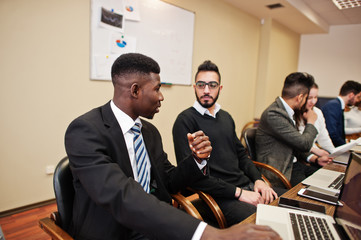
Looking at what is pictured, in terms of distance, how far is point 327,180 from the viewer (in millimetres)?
1459

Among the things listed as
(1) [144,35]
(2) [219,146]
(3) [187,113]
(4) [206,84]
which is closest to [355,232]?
(2) [219,146]

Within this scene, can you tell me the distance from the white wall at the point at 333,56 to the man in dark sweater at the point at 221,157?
200 inches

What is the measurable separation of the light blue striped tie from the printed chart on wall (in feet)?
5.18

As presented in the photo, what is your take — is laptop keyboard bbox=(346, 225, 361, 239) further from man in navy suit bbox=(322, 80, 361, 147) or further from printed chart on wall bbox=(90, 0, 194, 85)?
man in navy suit bbox=(322, 80, 361, 147)

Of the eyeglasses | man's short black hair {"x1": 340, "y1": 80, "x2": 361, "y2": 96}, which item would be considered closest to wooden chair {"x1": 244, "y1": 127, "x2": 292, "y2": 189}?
the eyeglasses

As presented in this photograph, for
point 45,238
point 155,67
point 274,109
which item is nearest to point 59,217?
point 155,67

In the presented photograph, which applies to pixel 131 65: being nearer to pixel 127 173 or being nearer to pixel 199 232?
pixel 127 173

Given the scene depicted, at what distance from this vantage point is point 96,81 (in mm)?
2594

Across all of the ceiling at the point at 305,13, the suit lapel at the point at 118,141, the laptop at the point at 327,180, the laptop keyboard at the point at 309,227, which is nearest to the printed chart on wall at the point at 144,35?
the ceiling at the point at 305,13

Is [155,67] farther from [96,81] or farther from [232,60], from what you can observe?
[232,60]

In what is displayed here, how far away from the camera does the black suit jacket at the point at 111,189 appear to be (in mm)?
810

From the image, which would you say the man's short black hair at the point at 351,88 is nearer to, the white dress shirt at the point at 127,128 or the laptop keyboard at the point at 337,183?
the laptop keyboard at the point at 337,183

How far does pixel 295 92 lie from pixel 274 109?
0.27 meters

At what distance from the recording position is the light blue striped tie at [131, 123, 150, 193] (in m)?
1.20
